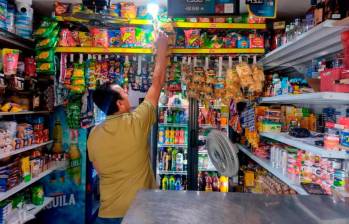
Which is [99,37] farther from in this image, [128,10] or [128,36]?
[128,10]

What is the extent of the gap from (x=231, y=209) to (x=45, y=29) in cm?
322

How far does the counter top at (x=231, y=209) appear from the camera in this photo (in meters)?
0.80

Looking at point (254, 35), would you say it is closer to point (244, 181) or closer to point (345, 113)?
point (345, 113)

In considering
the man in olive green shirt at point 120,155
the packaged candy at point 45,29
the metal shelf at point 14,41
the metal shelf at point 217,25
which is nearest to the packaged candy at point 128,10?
the metal shelf at point 217,25

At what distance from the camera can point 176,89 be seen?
3.75 metres

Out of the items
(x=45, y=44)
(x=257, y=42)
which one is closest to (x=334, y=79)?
(x=257, y=42)

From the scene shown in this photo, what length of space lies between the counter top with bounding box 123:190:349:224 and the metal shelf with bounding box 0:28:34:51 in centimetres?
266

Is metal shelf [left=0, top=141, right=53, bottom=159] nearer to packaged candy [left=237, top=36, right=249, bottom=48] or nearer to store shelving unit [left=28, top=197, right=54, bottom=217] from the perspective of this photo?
store shelving unit [left=28, top=197, right=54, bottom=217]

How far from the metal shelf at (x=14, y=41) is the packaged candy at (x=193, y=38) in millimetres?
1812

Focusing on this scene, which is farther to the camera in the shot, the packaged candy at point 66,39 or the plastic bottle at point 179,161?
the plastic bottle at point 179,161

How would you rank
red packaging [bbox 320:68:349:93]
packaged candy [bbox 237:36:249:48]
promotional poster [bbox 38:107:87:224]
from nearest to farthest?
red packaging [bbox 320:68:349:93]
packaged candy [bbox 237:36:249:48]
promotional poster [bbox 38:107:87:224]

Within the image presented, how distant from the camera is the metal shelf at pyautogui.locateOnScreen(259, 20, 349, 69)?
6.11ft

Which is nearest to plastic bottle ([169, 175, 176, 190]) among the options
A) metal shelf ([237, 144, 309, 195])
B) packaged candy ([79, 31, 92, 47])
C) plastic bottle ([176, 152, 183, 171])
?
plastic bottle ([176, 152, 183, 171])

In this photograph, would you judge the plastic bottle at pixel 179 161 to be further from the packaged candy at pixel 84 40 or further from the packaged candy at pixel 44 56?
the packaged candy at pixel 44 56
